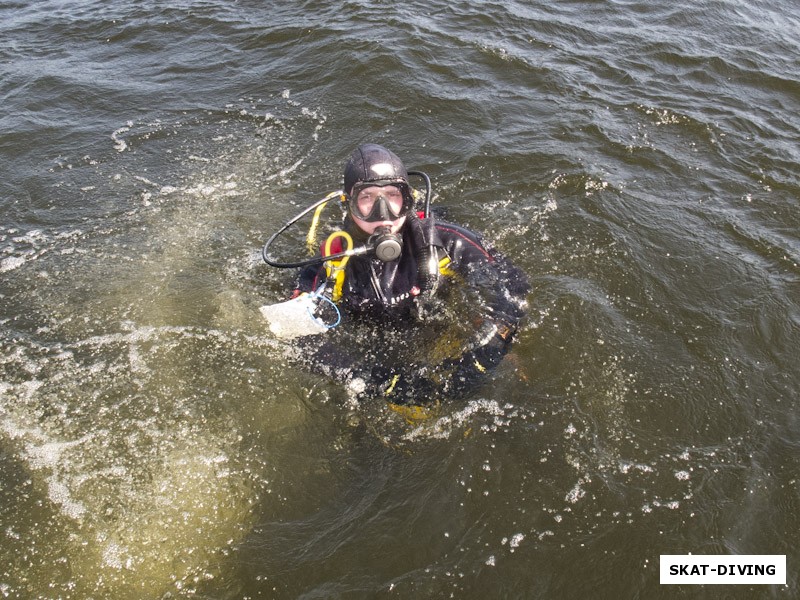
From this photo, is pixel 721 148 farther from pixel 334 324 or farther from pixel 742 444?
pixel 334 324

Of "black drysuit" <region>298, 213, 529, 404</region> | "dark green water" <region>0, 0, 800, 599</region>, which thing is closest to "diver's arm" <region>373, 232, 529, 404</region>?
"black drysuit" <region>298, 213, 529, 404</region>

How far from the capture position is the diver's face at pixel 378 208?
12.4 feet

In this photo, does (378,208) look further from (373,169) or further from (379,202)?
(373,169)

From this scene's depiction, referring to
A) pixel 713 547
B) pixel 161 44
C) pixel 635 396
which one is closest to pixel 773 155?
pixel 635 396

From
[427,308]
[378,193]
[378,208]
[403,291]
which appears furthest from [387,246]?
[427,308]

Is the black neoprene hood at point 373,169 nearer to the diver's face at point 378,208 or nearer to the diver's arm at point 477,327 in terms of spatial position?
the diver's face at point 378,208

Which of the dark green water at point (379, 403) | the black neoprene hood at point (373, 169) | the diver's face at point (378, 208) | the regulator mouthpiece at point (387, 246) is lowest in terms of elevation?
the dark green water at point (379, 403)

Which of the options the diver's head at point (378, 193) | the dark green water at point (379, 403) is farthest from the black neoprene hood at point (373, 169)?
the dark green water at point (379, 403)

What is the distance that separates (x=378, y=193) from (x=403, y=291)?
2.29ft

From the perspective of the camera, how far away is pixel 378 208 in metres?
3.76

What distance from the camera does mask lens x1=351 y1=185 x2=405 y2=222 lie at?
3764 millimetres

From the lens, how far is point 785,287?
4.63 meters

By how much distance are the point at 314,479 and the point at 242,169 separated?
383 cm

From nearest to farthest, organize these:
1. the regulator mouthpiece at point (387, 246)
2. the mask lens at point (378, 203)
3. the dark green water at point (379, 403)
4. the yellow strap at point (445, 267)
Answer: the dark green water at point (379, 403) → the regulator mouthpiece at point (387, 246) → the mask lens at point (378, 203) → the yellow strap at point (445, 267)
